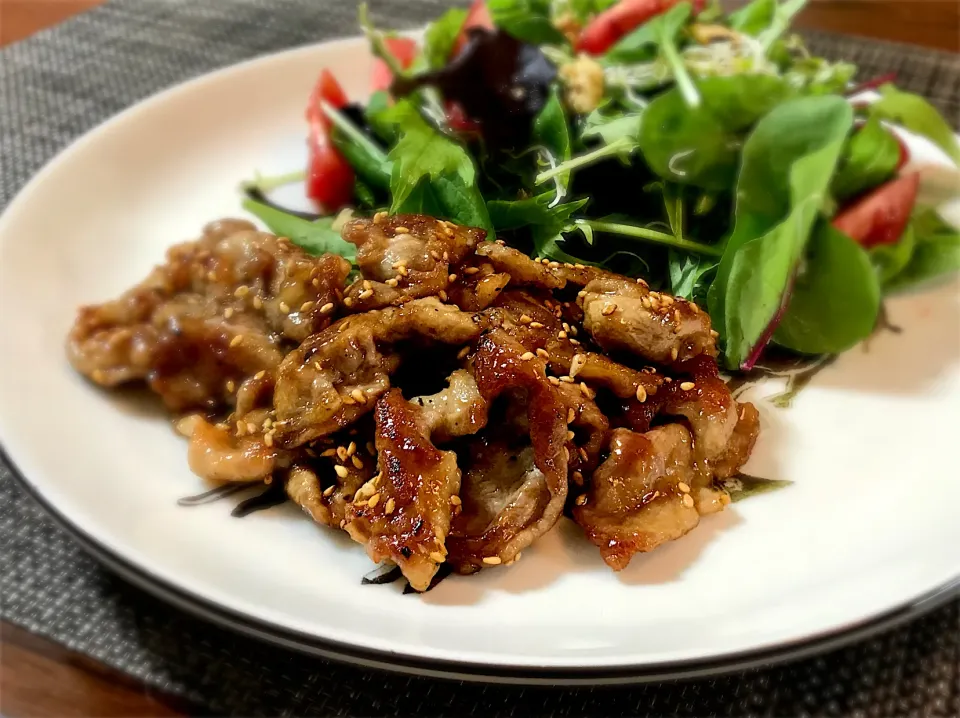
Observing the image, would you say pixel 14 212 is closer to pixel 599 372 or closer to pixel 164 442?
pixel 164 442

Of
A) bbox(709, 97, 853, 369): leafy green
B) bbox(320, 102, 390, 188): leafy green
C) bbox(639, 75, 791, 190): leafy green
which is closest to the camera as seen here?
bbox(709, 97, 853, 369): leafy green

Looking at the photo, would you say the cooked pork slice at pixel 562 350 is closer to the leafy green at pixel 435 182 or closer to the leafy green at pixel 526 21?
the leafy green at pixel 435 182

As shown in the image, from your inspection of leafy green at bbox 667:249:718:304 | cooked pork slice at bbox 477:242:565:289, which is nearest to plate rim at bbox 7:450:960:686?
cooked pork slice at bbox 477:242:565:289

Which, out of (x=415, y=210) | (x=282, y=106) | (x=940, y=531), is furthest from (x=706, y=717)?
(x=282, y=106)

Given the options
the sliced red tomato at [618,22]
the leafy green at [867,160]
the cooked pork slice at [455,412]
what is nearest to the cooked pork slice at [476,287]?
the cooked pork slice at [455,412]

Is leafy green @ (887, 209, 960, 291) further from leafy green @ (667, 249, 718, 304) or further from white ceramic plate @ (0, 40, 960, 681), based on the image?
leafy green @ (667, 249, 718, 304)

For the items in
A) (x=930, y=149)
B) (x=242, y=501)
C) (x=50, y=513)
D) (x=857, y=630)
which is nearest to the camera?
(x=857, y=630)

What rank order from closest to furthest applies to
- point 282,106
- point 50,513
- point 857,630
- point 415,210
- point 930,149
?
1. point 857,630
2. point 50,513
3. point 415,210
4. point 930,149
5. point 282,106

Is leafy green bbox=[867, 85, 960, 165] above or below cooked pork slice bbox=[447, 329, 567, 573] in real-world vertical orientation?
above
